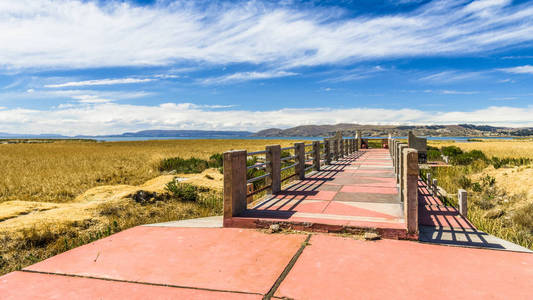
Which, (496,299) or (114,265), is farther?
(114,265)

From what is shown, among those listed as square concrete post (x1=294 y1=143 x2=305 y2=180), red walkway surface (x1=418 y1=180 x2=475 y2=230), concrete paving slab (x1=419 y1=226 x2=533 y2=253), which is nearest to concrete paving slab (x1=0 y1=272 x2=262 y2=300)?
concrete paving slab (x1=419 y1=226 x2=533 y2=253)

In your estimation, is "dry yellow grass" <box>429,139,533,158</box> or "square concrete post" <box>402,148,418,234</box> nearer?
"square concrete post" <box>402,148,418,234</box>

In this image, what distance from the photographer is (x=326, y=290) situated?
328cm

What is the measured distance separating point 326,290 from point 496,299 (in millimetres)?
1488

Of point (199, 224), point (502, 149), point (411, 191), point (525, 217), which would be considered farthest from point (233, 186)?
point (502, 149)

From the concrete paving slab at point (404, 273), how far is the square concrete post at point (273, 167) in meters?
3.58

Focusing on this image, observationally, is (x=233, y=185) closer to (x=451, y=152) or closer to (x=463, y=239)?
(x=463, y=239)

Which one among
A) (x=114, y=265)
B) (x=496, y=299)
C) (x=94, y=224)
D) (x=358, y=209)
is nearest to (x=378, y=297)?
(x=496, y=299)

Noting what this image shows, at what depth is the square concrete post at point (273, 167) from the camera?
26.8 feet

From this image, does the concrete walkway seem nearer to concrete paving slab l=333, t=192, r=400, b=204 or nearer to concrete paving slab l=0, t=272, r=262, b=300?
concrete paving slab l=333, t=192, r=400, b=204

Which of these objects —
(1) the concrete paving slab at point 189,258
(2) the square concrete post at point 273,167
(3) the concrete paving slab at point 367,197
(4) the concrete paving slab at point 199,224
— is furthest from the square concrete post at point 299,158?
(1) the concrete paving slab at point 189,258

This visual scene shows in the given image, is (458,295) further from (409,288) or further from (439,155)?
(439,155)

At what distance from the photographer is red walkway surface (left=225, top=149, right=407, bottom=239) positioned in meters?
5.17

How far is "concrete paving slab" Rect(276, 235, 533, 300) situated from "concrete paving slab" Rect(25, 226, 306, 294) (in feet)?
1.13
